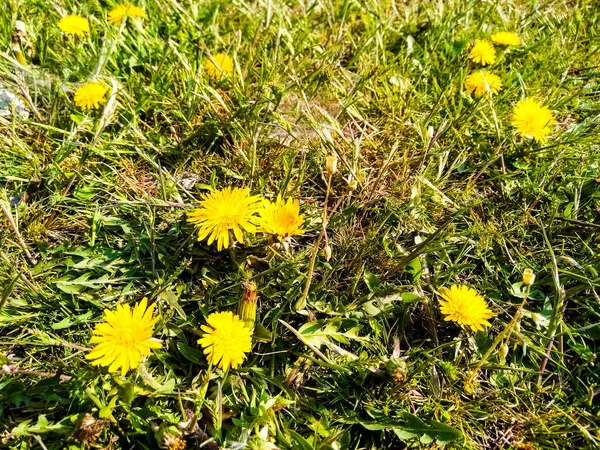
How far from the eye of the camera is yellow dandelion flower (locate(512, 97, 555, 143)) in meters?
1.66

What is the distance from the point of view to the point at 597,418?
1273mm

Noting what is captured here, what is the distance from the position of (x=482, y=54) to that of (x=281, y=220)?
1065mm

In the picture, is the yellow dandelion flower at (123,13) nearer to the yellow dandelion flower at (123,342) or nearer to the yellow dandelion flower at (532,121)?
the yellow dandelion flower at (123,342)

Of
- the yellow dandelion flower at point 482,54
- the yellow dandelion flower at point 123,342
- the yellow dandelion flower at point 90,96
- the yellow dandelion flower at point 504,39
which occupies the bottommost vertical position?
the yellow dandelion flower at point 123,342

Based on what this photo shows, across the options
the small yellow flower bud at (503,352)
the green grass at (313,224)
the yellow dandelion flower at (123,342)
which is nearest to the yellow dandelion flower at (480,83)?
the green grass at (313,224)

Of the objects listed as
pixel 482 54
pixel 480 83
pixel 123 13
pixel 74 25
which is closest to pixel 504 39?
pixel 482 54

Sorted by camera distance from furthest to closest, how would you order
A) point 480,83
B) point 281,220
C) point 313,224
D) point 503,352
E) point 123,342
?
point 480,83
point 313,224
point 281,220
point 503,352
point 123,342

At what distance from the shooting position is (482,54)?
1829mm

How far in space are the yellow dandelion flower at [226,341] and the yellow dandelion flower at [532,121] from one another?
1.15 meters

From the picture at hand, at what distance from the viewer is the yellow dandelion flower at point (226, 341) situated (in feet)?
3.90

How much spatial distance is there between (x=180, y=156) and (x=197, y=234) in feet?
1.20

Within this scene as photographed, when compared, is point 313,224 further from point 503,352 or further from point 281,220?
point 503,352

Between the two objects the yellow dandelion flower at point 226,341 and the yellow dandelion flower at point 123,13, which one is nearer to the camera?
the yellow dandelion flower at point 226,341

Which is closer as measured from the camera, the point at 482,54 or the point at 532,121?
the point at 532,121
